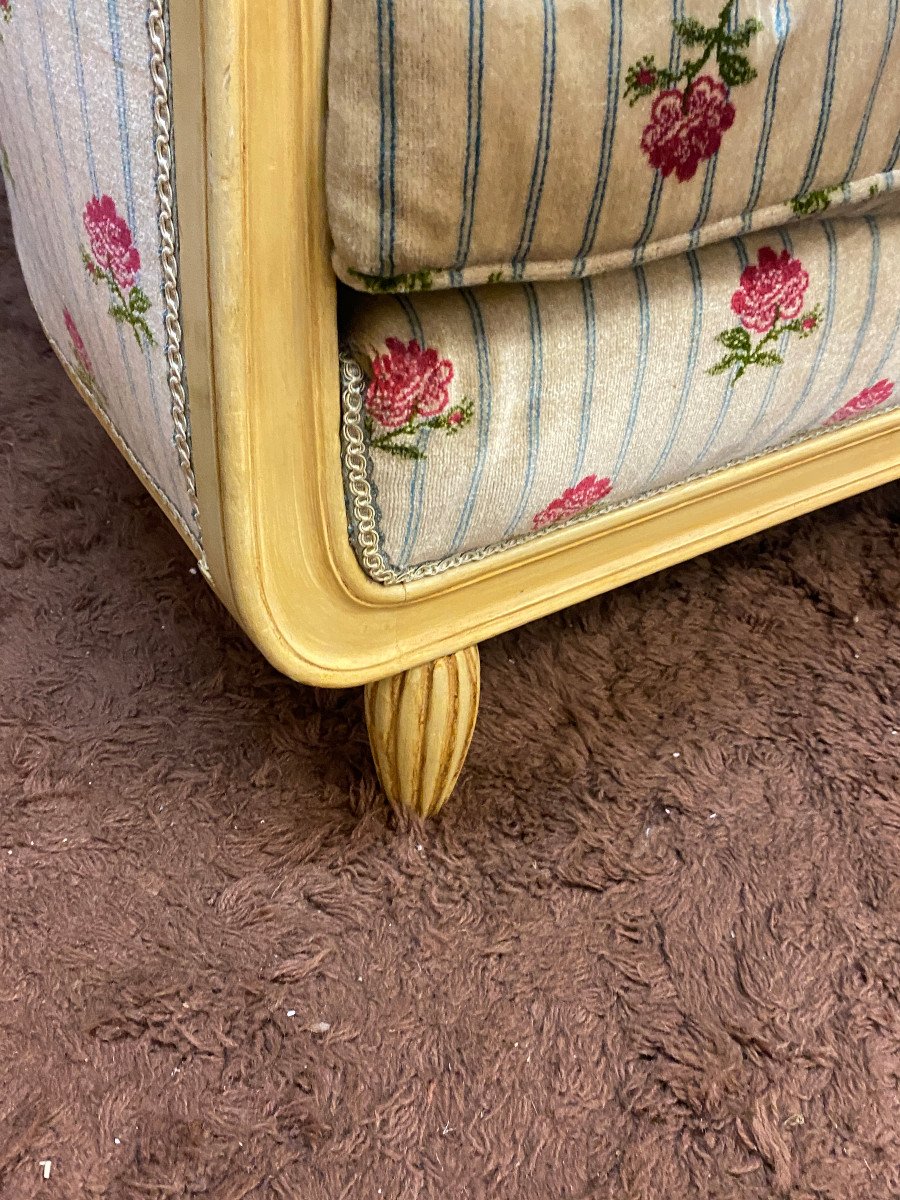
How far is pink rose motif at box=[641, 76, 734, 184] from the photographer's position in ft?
1.21

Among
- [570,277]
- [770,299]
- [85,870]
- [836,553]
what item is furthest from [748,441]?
[85,870]

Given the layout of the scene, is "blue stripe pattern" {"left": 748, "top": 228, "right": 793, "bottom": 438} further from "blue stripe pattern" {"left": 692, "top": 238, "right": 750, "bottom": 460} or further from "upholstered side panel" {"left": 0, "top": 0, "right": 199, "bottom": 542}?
"upholstered side panel" {"left": 0, "top": 0, "right": 199, "bottom": 542}

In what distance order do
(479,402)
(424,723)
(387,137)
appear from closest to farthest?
(387,137) → (479,402) → (424,723)

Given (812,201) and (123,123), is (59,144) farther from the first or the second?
(812,201)

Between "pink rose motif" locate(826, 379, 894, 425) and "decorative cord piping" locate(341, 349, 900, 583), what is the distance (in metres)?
0.02

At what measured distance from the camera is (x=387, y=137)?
1.07 ft

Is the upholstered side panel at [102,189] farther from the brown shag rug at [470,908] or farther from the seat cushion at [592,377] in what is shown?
the brown shag rug at [470,908]

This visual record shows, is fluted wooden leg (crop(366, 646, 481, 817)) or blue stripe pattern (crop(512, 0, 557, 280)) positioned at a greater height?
blue stripe pattern (crop(512, 0, 557, 280))

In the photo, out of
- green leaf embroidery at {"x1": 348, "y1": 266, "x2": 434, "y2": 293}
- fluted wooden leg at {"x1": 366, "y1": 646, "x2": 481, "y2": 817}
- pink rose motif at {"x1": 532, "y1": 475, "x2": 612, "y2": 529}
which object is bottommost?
fluted wooden leg at {"x1": 366, "y1": 646, "x2": 481, "y2": 817}

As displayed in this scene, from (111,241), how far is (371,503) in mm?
154

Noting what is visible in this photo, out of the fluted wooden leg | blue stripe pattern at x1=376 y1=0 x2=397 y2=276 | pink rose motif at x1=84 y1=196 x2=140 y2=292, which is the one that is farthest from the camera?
the fluted wooden leg

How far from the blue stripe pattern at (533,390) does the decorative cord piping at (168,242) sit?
15 centimetres

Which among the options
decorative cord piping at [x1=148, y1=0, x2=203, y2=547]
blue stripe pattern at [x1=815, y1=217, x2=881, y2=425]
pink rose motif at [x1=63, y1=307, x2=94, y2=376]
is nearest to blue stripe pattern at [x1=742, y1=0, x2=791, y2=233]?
blue stripe pattern at [x1=815, y1=217, x2=881, y2=425]

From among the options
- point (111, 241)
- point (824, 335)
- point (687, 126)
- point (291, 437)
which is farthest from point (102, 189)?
point (824, 335)
